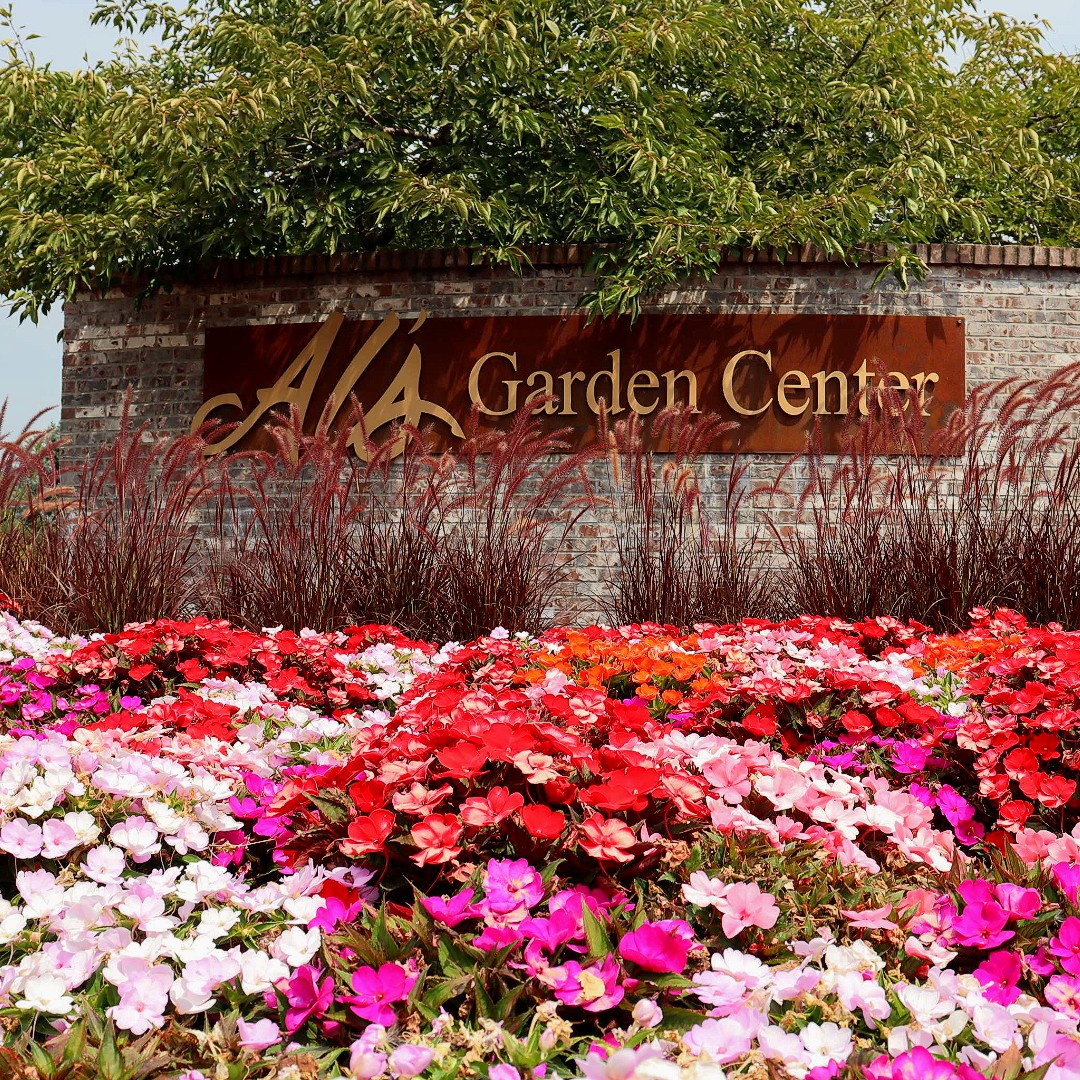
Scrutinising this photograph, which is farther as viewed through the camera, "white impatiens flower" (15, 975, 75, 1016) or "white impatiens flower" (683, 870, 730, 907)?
"white impatiens flower" (683, 870, 730, 907)

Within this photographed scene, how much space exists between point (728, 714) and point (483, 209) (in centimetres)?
478

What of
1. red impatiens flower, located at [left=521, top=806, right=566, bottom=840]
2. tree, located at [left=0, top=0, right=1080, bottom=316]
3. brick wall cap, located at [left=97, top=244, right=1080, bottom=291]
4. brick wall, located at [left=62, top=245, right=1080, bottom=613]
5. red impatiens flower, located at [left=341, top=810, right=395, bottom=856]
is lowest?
red impatiens flower, located at [left=341, top=810, right=395, bottom=856]

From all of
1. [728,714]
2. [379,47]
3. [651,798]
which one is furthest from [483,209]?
[651,798]

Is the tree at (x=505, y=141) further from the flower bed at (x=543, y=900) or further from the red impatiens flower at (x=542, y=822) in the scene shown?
the red impatiens flower at (x=542, y=822)

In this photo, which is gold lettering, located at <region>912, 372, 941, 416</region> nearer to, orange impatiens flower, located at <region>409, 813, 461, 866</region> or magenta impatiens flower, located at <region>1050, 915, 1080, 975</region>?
magenta impatiens flower, located at <region>1050, 915, 1080, 975</region>

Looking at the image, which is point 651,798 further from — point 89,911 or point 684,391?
point 684,391

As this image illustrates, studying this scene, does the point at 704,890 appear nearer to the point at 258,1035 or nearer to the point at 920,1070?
the point at 920,1070

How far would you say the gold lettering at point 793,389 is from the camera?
6777 mm

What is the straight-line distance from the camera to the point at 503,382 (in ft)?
22.6

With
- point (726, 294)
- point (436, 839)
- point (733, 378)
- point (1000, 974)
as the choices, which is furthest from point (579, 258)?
point (1000, 974)

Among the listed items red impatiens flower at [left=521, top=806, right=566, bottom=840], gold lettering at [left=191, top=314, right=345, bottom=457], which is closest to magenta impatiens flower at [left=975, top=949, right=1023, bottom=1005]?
red impatiens flower at [left=521, top=806, right=566, bottom=840]

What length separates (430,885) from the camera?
1.42 m

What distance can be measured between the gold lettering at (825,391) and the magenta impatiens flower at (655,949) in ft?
19.5

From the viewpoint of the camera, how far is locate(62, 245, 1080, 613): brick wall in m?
6.83
